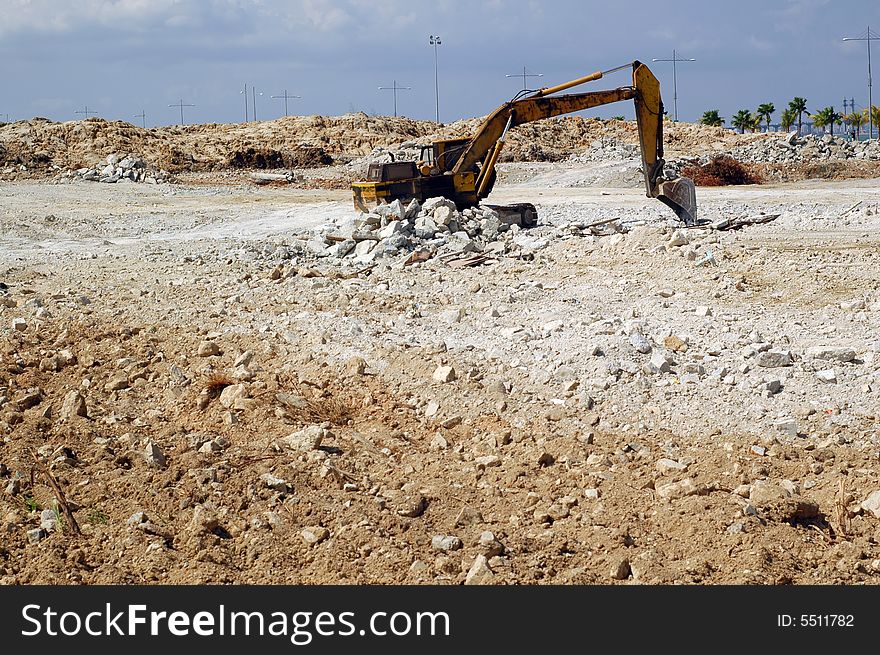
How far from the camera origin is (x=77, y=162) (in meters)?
35.0

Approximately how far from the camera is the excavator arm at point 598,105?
52.2 ft

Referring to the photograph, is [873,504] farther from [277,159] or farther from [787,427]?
[277,159]

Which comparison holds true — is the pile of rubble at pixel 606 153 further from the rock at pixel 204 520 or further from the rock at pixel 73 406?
the rock at pixel 204 520

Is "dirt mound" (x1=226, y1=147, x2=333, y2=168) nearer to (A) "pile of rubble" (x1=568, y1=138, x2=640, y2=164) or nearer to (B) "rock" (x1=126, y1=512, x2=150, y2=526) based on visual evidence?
(A) "pile of rubble" (x1=568, y1=138, x2=640, y2=164)

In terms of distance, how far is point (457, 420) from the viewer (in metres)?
7.08

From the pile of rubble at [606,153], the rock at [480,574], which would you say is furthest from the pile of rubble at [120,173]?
the rock at [480,574]

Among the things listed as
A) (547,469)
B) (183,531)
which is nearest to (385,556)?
(183,531)

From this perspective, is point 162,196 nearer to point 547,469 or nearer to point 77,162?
point 77,162

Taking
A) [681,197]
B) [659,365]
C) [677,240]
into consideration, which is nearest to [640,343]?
[659,365]

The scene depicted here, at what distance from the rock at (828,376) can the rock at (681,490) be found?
193 centimetres

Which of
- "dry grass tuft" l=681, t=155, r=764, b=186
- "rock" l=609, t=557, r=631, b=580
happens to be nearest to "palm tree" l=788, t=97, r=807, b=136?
"dry grass tuft" l=681, t=155, r=764, b=186

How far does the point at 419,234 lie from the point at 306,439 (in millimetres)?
8133

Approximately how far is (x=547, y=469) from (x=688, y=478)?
3.02ft

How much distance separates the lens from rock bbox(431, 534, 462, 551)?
5.16 metres
